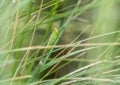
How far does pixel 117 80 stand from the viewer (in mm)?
708

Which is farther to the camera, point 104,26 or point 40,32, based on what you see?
point 40,32

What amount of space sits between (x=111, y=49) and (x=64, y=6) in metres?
0.18

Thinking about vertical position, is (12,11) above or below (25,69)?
above

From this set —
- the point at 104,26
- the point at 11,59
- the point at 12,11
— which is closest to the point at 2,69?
the point at 11,59

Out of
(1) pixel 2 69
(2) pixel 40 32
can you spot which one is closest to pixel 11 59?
(1) pixel 2 69

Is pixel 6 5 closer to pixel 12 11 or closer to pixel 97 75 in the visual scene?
pixel 12 11

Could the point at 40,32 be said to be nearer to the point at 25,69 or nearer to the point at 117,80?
the point at 25,69

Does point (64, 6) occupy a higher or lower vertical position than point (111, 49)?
higher

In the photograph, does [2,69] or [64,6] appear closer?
[2,69]

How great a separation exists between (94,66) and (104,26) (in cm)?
13

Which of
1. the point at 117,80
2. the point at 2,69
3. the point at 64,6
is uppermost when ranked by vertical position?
the point at 64,6

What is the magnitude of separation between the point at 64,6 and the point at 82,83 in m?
0.21

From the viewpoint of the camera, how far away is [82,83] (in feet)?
2.50

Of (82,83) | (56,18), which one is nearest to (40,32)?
(56,18)
